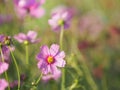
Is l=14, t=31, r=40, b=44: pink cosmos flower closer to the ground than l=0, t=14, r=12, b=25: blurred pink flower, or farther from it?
closer to the ground

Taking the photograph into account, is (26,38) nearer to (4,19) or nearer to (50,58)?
(50,58)

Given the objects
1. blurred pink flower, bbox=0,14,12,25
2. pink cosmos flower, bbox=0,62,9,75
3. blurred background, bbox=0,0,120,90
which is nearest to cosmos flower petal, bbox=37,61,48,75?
pink cosmos flower, bbox=0,62,9,75

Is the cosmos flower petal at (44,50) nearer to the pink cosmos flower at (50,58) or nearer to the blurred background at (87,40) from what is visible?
the pink cosmos flower at (50,58)

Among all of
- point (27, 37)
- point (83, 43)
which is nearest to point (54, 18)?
point (27, 37)

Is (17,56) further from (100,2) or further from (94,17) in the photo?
(100,2)

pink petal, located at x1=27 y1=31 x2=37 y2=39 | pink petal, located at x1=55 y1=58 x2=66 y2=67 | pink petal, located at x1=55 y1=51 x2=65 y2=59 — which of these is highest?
pink petal, located at x1=27 y1=31 x2=37 y2=39

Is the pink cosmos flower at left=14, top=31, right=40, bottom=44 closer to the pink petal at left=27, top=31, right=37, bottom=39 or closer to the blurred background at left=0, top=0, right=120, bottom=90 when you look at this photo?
the pink petal at left=27, top=31, right=37, bottom=39

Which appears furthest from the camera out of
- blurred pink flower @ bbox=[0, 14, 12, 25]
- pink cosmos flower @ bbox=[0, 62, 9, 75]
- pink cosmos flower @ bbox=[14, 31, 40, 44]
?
blurred pink flower @ bbox=[0, 14, 12, 25]
